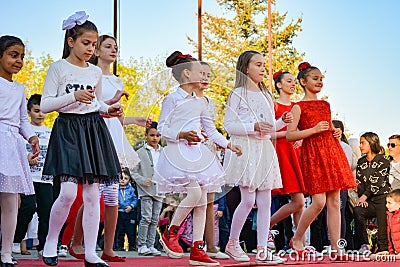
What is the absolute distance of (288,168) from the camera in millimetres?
5852

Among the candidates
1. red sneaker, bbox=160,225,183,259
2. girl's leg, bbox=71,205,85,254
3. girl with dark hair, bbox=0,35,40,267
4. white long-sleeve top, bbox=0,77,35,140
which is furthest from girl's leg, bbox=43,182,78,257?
red sneaker, bbox=160,225,183,259

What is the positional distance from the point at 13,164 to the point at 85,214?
0.53m

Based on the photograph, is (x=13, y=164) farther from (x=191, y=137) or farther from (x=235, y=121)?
(x=235, y=121)

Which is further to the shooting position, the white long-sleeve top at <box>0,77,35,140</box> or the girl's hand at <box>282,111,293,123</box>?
the girl's hand at <box>282,111,293,123</box>

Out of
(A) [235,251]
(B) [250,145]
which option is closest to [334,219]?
(A) [235,251]

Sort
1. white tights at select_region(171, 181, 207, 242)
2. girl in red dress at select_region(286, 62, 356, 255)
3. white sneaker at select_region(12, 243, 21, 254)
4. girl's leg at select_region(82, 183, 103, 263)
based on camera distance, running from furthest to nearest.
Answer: white sneaker at select_region(12, 243, 21, 254), girl in red dress at select_region(286, 62, 356, 255), white tights at select_region(171, 181, 207, 242), girl's leg at select_region(82, 183, 103, 263)

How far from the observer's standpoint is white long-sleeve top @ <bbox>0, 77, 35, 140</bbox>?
13.9 ft

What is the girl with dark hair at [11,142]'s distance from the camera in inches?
163

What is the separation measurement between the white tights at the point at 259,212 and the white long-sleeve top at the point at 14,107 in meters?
1.73

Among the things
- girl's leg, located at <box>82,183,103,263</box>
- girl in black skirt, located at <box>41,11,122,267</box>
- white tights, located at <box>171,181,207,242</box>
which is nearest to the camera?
girl in black skirt, located at <box>41,11,122,267</box>

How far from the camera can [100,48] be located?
17.2 ft

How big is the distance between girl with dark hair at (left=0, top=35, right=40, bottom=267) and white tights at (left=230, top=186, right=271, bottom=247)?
1675 mm

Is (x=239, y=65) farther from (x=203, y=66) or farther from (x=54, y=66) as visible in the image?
(x=54, y=66)

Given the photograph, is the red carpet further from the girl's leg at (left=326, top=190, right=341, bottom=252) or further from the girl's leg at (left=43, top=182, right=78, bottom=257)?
the girl's leg at (left=43, top=182, right=78, bottom=257)
